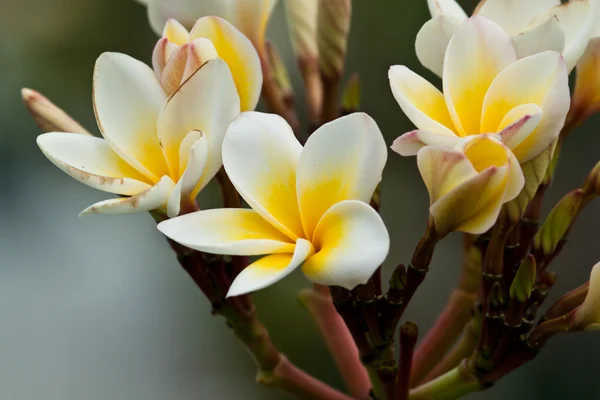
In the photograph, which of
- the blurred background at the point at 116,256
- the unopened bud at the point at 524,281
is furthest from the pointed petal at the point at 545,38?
the blurred background at the point at 116,256

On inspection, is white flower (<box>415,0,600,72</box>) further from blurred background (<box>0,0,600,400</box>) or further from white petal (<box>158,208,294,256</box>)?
blurred background (<box>0,0,600,400</box>)

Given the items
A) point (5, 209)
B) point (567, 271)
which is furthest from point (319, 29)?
point (5, 209)

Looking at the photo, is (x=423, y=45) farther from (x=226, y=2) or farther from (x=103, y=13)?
(x=103, y=13)

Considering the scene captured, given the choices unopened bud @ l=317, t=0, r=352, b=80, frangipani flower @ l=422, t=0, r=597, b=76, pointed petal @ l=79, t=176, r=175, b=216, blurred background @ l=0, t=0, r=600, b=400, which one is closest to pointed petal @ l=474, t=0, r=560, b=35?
frangipani flower @ l=422, t=0, r=597, b=76

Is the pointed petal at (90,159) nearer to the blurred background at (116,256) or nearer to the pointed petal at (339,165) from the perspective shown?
the pointed petal at (339,165)

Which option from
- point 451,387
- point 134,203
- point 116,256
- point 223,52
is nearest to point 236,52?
point 223,52

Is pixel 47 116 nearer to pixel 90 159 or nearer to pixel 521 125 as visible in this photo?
pixel 90 159

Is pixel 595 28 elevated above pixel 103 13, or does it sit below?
below
